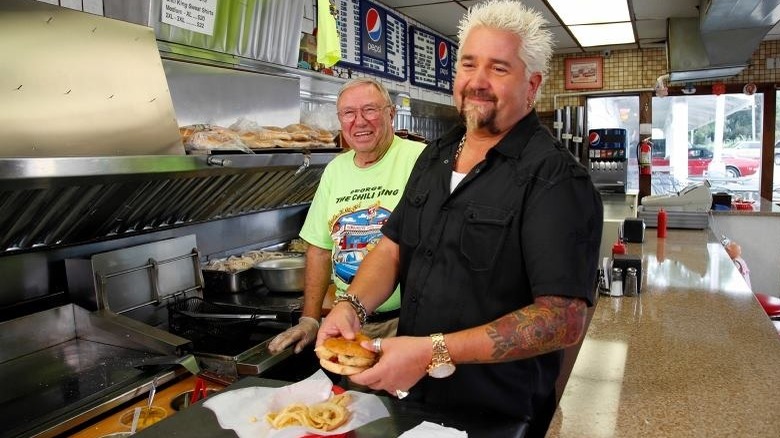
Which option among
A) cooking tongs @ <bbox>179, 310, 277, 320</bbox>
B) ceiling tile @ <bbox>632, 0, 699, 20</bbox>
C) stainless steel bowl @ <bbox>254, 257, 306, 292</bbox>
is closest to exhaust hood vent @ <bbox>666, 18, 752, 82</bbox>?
ceiling tile @ <bbox>632, 0, 699, 20</bbox>

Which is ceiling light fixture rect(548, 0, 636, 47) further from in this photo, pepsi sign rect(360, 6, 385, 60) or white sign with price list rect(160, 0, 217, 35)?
white sign with price list rect(160, 0, 217, 35)

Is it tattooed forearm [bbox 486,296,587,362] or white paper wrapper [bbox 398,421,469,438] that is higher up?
tattooed forearm [bbox 486,296,587,362]

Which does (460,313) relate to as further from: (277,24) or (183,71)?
(277,24)

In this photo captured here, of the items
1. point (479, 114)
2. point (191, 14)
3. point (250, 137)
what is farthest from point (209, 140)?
point (479, 114)

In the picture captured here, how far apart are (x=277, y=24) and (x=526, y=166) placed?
246 cm

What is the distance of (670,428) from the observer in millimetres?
1478

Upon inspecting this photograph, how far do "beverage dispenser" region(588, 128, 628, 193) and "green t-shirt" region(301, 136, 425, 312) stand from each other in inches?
224

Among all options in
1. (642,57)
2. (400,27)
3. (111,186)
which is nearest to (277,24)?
(111,186)

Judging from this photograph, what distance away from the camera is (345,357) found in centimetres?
126

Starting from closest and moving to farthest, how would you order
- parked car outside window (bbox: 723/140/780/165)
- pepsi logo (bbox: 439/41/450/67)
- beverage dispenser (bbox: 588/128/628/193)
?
pepsi logo (bbox: 439/41/450/67) → beverage dispenser (bbox: 588/128/628/193) → parked car outside window (bbox: 723/140/780/165)

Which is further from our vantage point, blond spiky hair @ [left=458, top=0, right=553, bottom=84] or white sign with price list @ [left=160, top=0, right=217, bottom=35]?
white sign with price list @ [left=160, top=0, right=217, bottom=35]

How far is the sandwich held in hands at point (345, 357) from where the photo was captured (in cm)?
124

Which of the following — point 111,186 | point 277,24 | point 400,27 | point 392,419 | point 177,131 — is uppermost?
point 400,27

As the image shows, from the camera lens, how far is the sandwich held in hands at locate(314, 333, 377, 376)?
124cm
